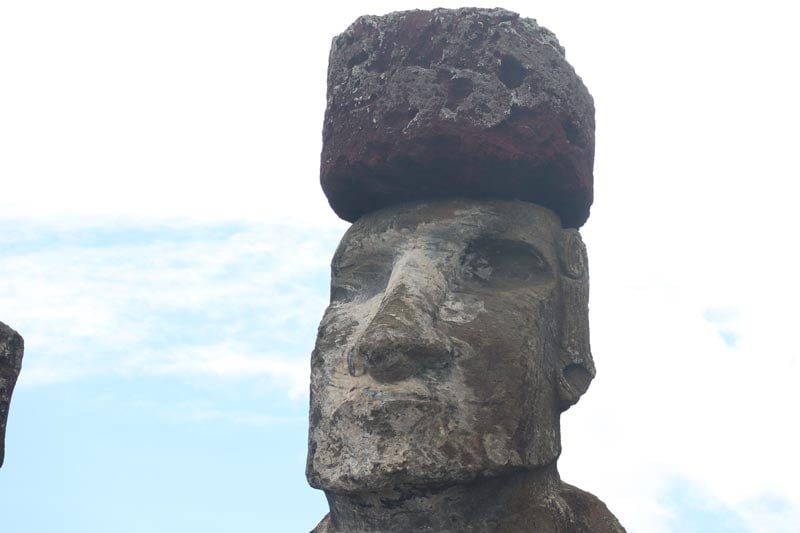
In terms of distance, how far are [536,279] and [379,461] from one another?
4.41 ft

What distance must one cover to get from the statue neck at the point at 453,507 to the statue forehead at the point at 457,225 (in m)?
1.16

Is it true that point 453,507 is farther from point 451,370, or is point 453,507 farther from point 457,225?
point 457,225

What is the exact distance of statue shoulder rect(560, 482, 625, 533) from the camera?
488 cm

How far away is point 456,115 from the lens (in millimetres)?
4855

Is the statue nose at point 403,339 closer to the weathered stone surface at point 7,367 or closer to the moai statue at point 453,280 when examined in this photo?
the moai statue at point 453,280

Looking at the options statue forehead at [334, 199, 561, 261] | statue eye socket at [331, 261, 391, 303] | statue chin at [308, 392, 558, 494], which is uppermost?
statue forehead at [334, 199, 561, 261]

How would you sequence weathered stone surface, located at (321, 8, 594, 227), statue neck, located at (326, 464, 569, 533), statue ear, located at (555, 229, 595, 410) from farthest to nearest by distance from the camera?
statue ear, located at (555, 229, 595, 410) < weathered stone surface, located at (321, 8, 594, 227) < statue neck, located at (326, 464, 569, 533)

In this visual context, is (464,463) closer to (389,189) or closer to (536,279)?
(536,279)

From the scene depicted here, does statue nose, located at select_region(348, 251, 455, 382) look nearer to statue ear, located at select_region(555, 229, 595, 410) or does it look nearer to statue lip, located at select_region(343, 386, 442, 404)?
statue lip, located at select_region(343, 386, 442, 404)

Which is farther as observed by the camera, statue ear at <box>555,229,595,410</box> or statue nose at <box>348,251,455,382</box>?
statue ear at <box>555,229,595,410</box>

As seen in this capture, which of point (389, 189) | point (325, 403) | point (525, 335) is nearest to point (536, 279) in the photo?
point (525, 335)

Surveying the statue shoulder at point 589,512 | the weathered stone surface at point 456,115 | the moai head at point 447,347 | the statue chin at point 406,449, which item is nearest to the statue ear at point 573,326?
the moai head at point 447,347

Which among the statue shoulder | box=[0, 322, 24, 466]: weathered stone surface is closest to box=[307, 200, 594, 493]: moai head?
the statue shoulder

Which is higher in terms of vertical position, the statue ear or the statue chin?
the statue ear
